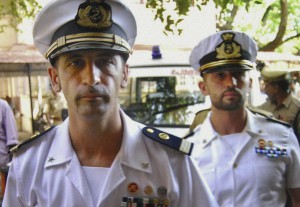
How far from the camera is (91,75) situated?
1786 millimetres

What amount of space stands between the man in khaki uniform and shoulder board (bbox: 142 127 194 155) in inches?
103

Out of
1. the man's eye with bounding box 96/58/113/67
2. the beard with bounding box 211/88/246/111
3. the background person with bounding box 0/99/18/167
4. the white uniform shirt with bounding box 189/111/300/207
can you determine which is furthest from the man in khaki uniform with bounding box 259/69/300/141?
the background person with bounding box 0/99/18/167

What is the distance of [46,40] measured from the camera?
205 cm

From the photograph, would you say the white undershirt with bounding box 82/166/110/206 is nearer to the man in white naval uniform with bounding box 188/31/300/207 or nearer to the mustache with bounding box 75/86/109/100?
the mustache with bounding box 75/86/109/100

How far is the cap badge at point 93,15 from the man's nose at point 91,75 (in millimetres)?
190

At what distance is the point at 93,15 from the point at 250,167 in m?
1.34

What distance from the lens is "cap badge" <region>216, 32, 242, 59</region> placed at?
2.82 meters

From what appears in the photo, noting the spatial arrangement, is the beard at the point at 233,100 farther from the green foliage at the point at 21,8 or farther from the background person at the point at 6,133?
the background person at the point at 6,133

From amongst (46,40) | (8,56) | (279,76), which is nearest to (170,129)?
(279,76)

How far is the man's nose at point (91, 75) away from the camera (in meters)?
1.78

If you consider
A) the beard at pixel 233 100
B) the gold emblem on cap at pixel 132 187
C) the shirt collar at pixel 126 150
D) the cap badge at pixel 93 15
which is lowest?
the gold emblem on cap at pixel 132 187

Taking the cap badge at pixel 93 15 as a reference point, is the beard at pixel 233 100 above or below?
below

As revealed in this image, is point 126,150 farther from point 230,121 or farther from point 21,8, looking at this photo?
point 21,8

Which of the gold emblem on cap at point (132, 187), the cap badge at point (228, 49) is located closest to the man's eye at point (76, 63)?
the gold emblem on cap at point (132, 187)
